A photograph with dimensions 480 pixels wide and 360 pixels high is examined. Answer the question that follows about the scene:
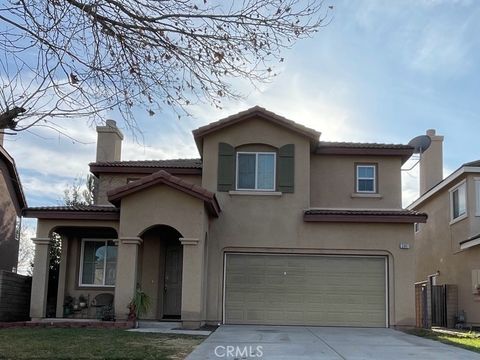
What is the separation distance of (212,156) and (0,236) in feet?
32.4

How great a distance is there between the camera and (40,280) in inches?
662

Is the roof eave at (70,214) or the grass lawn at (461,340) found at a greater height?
the roof eave at (70,214)

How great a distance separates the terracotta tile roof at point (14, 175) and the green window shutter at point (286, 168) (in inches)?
444

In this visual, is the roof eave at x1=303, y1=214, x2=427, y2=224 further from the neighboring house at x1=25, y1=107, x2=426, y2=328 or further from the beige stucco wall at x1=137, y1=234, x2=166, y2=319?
the beige stucco wall at x1=137, y1=234, x2=166, y2=319

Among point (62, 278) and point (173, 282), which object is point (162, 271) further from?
point (62, 278)

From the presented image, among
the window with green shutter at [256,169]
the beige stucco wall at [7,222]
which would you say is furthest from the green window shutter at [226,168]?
the beige stucco wall at [7,222]

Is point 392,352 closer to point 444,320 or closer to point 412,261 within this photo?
point 412,261

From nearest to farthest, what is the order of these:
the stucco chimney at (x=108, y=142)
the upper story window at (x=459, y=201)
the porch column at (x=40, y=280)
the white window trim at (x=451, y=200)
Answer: the porch column at (x=40, y=280)
the white window trim at (x=451, y=200)
the upper story window at (x=459, y=201)
the stucco chimney at (x=108, y=142)

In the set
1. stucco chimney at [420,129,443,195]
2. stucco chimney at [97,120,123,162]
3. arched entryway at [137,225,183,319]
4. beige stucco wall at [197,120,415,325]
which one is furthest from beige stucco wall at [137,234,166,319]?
stucco chimney at [420,129,443,195]

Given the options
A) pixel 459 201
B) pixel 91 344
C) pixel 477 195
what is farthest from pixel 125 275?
pixel 459 201

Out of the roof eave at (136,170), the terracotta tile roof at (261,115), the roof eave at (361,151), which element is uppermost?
the terracotta tile roof at (261,115)

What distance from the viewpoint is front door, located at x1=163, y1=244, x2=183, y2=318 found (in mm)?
18172

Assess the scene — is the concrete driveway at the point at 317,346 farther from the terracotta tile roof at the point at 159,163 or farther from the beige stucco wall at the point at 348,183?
the terracotta tile roof at the point at 159,163

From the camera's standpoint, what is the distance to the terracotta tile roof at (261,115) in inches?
722
